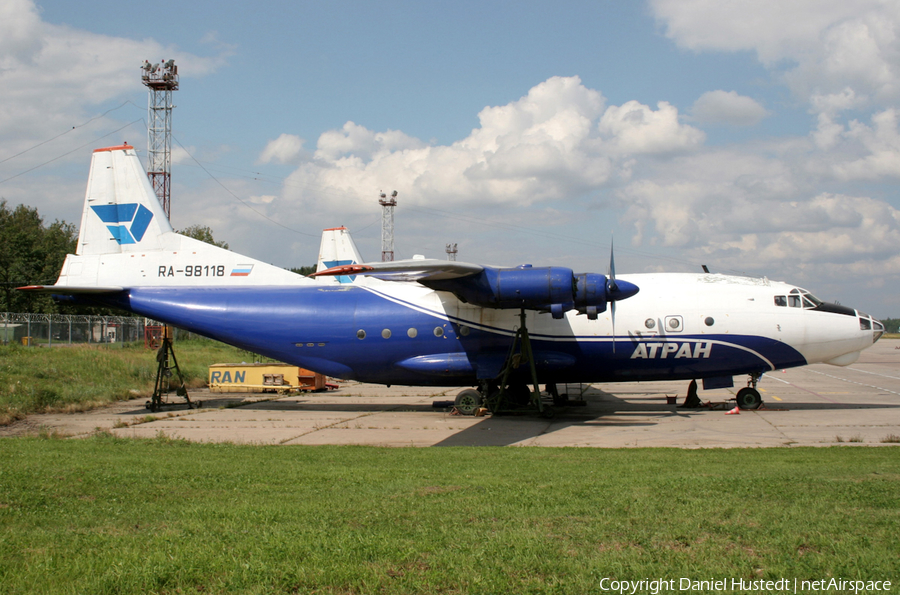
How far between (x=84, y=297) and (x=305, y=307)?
7.14 metres

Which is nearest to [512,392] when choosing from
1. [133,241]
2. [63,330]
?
[133,241]

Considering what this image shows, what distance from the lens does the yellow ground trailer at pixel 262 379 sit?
94.2 ft

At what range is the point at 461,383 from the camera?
19.9 metres

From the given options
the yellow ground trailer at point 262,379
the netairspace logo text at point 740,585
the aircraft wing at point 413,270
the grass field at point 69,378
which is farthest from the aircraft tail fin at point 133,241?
the netairspace logo text at point 740,585

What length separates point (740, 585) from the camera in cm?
459

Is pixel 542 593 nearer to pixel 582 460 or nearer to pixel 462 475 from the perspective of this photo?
pixel 462 475

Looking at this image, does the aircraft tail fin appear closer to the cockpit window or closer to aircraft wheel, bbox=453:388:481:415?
aircraft wheel, bbox=453:388:481:415

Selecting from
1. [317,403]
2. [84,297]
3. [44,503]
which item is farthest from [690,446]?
[84,297]

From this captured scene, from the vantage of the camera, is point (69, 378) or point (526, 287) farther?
point (69, 378)

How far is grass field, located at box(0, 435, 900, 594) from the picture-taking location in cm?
481

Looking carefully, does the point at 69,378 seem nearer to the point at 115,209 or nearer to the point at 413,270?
the point at 115,209

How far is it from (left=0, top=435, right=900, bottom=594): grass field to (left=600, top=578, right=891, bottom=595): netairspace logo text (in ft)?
0.34

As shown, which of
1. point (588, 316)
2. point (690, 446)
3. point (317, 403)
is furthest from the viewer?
point (317, 403)

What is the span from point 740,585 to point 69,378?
86.8ft
